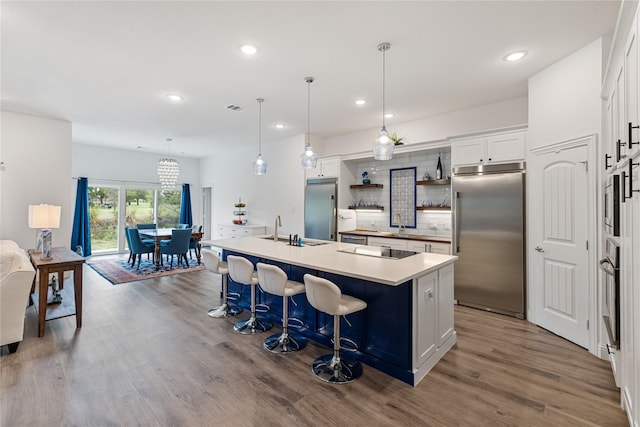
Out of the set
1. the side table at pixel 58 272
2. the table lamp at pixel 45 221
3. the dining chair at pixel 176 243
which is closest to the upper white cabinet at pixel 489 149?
the side table at pixel 58 272

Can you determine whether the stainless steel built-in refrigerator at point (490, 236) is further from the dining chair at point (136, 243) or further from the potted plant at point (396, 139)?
the dining chair at point (136, 243)

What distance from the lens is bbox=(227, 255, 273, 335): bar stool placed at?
3.03 m

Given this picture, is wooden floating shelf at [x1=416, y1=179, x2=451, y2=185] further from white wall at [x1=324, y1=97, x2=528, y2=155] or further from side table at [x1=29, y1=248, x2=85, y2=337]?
side table at [x1=29, y1=248, x2=85, y2=337]

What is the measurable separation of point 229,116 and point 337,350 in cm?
436

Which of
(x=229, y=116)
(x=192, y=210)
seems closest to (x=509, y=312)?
(x=229, y=116)

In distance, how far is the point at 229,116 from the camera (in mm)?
5242

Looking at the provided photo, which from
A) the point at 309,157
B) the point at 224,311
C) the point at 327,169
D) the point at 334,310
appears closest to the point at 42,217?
the point at 224,311

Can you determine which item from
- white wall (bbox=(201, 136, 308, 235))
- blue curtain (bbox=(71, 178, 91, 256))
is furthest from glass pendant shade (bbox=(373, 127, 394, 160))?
blue curtain (bbox=(71, 178, 91, 256))

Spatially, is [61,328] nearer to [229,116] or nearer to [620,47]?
[229,116]

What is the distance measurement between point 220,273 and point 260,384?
1.52 metres

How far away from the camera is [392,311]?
241 centimetres

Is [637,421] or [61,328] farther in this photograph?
[61,328]

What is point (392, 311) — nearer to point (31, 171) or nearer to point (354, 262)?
point (354, 262)

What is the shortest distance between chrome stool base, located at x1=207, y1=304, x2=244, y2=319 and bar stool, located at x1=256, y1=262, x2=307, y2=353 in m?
0.90
